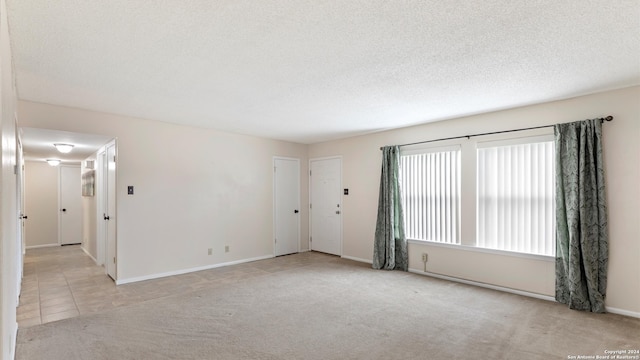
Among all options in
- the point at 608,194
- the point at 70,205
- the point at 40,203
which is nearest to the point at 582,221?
the point at 608,194

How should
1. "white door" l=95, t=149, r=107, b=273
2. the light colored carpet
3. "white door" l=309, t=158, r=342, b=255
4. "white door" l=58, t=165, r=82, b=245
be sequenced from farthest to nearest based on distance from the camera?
"white door" l=58, t=165, r=82, b=245
"white door" l=309, t=158, r=342, b=255
"white door" l=95, t=149, r=107, b=273
the light colored carpet

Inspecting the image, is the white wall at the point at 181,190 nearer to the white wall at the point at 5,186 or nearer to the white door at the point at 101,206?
the white door at the point at 101,206

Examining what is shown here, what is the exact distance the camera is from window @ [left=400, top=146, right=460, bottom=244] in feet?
16.1

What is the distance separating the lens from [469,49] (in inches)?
99.2

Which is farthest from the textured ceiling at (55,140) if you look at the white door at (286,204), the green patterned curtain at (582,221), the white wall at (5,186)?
the green patterned curtain at (582,221)

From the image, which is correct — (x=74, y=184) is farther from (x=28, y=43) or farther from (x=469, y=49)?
(x=469, y=49)

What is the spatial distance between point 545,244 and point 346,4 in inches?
153

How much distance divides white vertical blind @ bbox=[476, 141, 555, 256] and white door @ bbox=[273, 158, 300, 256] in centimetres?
375

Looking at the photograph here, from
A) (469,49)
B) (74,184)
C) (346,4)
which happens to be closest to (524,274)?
(469,49)

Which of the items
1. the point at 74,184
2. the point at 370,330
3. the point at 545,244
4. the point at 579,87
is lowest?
the point at 370,330

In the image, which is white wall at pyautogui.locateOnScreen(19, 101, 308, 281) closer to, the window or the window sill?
the window

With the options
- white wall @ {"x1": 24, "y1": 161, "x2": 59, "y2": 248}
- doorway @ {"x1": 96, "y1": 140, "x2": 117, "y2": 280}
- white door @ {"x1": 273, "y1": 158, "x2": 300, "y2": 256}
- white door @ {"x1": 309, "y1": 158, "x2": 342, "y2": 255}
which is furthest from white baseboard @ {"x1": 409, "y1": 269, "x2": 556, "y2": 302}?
white wall @ {"x1": 24, "y1": 161, "x2": 59, "y2": 248}

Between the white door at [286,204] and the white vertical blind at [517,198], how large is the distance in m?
3.75

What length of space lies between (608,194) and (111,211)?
21.9 feet
